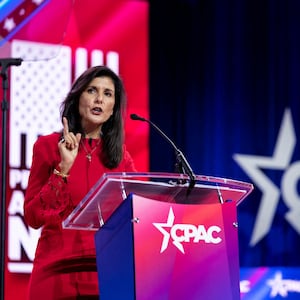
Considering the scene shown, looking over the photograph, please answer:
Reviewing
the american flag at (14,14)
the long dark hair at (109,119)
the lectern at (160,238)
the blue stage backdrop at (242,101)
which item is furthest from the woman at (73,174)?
the blue stage backdrop at (242,101)

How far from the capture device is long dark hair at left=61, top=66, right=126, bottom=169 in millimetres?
2428

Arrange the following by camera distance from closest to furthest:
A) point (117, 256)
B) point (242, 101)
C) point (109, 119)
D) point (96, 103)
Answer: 1. point (117, 256)
2. point (96, 103)
3. point (109, 119)
4. point (242, 101)

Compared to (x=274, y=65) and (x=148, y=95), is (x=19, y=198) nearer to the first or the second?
(x=148, y=95)

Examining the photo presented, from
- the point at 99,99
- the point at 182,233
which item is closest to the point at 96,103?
the point at 99,99

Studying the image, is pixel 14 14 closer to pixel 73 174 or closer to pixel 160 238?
pixel 73 174

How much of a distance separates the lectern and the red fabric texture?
0.22m

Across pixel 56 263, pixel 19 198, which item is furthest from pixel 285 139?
pixel 56 263

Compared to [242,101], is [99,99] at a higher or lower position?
lower

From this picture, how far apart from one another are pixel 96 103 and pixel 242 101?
A: 8.47 ft

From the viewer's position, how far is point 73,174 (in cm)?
234

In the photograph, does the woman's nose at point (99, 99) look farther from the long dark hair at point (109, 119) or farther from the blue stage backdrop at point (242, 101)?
the blue stage backdrop at point (242, 101)

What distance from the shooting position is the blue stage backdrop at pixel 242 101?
4.65 meters

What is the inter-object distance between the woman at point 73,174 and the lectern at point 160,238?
9.5 inches

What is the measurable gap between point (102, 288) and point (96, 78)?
0.89 metres
